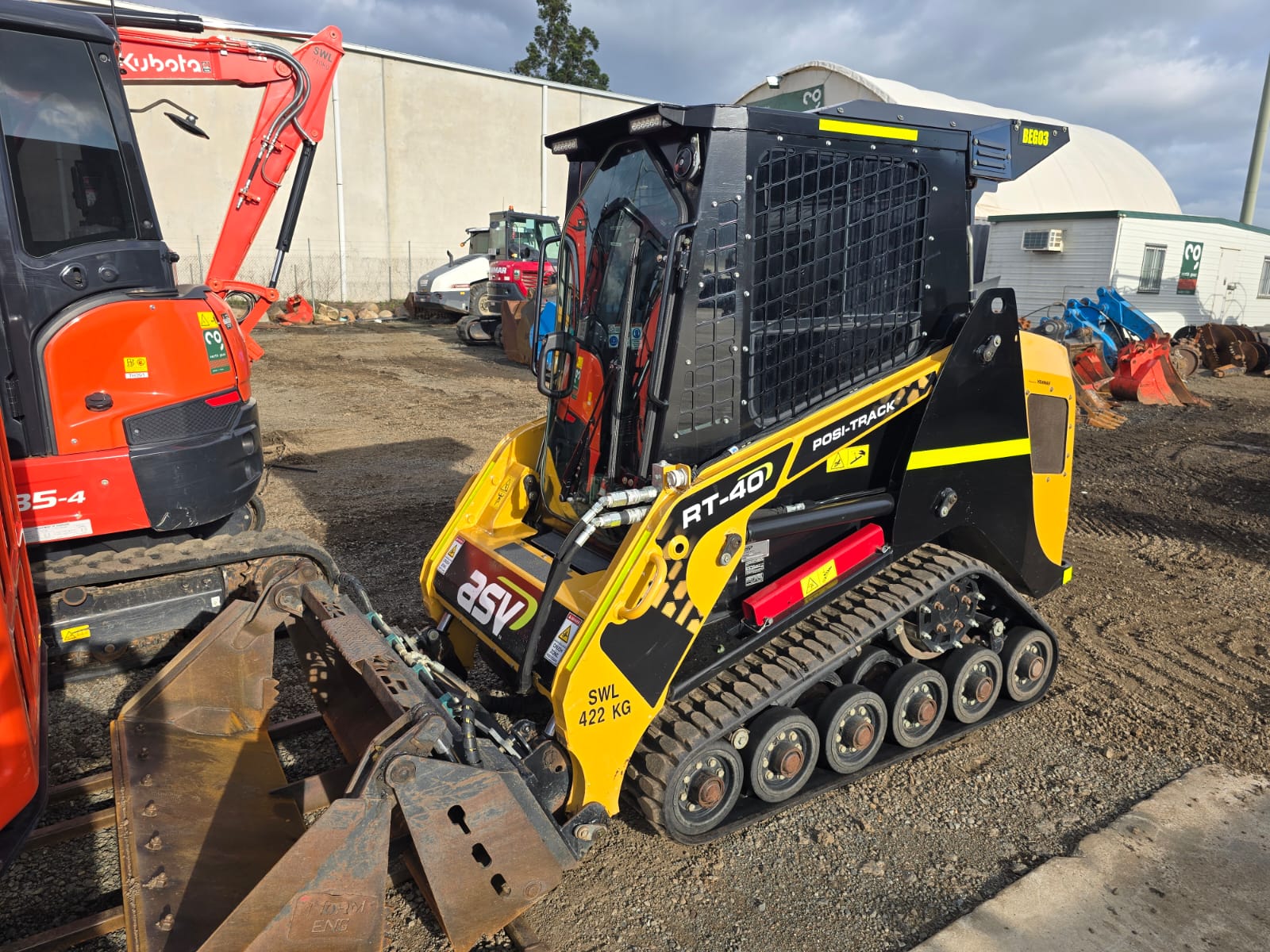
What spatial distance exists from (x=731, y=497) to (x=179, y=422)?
2824 mm

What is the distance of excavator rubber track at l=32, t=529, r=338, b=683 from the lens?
3.42 metres

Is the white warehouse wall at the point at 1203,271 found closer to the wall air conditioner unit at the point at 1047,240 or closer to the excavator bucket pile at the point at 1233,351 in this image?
the wall air conditioner unit at the point at 1047,240

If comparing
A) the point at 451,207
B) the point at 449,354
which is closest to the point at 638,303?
the point at 449,354

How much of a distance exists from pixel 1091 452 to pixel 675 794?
28.9 feet

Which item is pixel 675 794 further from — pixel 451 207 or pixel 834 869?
pixel 451 207

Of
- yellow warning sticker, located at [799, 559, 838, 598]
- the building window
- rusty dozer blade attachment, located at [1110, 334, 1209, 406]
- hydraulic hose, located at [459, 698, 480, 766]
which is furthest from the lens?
the building window

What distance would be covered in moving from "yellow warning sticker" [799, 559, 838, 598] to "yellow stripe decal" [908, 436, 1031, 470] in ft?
1.85

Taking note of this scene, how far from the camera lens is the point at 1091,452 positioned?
393 inches

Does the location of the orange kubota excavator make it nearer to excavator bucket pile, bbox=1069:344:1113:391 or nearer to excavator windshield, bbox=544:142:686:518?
excavator windshield, bbox=544:142:686:518

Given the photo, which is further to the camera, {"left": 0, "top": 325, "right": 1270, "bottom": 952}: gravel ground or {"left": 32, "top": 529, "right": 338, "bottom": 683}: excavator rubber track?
{"left": 32, "top": 529, "right": 338, "bottom": 683}: excavator rubber track

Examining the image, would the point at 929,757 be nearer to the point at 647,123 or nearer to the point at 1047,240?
the point at 647,123

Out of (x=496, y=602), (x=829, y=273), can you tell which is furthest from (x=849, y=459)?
(x=496, y=602)

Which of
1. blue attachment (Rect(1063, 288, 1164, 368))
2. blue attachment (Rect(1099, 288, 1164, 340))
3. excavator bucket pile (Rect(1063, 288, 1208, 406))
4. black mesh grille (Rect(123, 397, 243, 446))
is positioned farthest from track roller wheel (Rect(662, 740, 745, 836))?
blue attachment (Rect(1099, 288, 1164, 340))

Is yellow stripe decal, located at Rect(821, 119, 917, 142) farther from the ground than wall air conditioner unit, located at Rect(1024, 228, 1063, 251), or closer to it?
closer to it
